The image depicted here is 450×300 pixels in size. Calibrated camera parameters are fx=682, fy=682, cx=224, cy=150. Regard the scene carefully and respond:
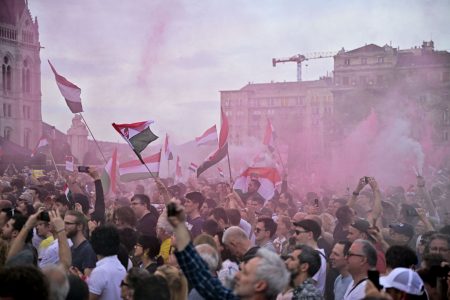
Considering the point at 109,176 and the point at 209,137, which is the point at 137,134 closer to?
the point at 109,176

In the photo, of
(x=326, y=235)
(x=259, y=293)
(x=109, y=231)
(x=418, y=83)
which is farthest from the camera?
(x=418, y=83)

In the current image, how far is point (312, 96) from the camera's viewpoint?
9350cm

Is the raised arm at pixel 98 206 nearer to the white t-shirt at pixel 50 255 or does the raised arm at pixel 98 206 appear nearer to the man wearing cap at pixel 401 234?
the white t-shirt at pixel 50 255

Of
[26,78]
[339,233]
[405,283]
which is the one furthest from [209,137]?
[26,78]

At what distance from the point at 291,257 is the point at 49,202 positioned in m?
6.30

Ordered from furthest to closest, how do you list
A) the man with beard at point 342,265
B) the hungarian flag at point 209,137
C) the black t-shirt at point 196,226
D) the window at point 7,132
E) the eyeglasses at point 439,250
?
the window at point 7,132
the hungarian flag at point 209,137
the black t-shirt at point 196,226
the eyeglasses at point 439,250
the man with beard at point 342,265

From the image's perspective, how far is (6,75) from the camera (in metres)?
72.8

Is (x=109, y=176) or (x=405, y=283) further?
(x=109, y=176)

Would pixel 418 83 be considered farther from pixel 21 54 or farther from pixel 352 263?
pixel 352 263

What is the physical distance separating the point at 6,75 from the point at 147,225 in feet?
224

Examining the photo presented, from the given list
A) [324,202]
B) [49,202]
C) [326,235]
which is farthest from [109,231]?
[324,202]

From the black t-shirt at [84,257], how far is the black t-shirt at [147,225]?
195cm

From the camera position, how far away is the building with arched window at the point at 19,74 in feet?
234

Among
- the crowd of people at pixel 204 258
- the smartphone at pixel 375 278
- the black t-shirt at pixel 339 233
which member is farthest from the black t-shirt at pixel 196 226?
the smartphone at pixel 375 278
